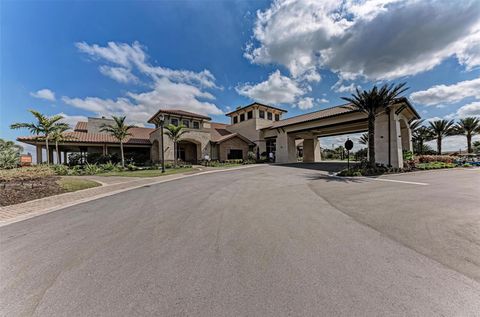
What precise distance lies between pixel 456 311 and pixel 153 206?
7209 millimetres

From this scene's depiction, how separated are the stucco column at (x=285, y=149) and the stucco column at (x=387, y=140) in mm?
11872

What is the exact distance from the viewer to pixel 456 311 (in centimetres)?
208

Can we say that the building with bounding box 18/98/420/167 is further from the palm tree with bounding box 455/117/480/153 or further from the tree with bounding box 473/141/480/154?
the tree with bounding box 473/141/480/154

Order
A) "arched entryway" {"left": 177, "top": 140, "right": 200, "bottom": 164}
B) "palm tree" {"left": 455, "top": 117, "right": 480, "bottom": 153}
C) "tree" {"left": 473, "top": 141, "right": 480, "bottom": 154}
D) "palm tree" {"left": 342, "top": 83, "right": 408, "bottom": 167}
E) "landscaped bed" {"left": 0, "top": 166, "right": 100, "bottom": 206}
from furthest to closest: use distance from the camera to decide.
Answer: "tree" {"left": 473, "top": 141, "right": 480, "bottom": 154} < "arched entryway" {"left": 177, "top": 140, "right": 200, "bottom": 164} < "palm tree" {"left": 455, "top": 117, "right": 480, "bottom": 153} < "palm tree" {"left": 342, "top": 83, "right": 408, "bottom": 167} < "landscaped bed" {"left": 0, "top": 166, "right": 100, "bottom": 206}

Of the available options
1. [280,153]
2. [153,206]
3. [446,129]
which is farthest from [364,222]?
[446,129]

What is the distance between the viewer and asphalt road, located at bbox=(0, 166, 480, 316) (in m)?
2.23

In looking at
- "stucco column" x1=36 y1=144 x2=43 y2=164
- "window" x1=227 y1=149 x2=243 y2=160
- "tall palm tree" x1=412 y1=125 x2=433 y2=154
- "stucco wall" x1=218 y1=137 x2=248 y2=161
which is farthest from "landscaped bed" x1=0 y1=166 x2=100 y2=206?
"tall palm tree" x1=412 y1=125 x2=433 y2=154

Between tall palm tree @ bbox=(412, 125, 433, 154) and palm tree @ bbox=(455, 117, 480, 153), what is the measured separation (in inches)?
123

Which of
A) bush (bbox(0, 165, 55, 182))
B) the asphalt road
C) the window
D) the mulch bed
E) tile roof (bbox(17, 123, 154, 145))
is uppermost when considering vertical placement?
tile roof (bbox(17, 123, 154, 145))

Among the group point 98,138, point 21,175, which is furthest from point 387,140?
point 98,138

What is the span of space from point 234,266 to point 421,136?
41.6 metres

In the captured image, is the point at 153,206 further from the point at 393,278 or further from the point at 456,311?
the point at 456,311

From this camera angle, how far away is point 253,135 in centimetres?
3272

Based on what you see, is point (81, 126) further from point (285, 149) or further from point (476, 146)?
point (476, 146)
